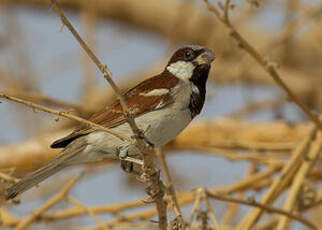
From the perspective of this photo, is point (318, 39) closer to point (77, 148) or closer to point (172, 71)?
point (172, 71)

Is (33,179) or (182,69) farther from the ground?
(182,69)

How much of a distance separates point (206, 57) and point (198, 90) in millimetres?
159

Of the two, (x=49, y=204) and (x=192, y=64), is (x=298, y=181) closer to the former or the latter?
(x=192, y=64)

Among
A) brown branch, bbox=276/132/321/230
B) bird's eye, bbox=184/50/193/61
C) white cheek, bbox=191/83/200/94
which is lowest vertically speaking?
brown branch, bbox=276/132/321/230

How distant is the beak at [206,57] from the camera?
3.10 metres

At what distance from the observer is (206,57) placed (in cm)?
315

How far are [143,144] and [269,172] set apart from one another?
173cm

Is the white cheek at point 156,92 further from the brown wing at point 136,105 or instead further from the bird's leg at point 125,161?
the bird's leg at point 125,161

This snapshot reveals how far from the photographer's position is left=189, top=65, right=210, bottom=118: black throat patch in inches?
119

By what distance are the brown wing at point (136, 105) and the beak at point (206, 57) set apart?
16cm

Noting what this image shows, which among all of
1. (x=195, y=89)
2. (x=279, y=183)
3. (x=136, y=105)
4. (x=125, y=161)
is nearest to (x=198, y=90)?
(x=195, y=89)

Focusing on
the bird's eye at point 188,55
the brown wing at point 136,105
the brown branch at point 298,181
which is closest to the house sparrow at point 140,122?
the brown wing at point 136,105

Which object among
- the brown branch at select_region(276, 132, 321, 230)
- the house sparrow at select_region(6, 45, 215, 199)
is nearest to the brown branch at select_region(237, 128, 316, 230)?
the brown branch at select_region(276, 132, 321, 230)

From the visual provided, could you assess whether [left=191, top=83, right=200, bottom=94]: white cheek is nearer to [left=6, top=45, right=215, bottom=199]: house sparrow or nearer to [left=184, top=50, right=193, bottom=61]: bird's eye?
[left=6, top=45, right=215, bottom=199]: house sparrow
